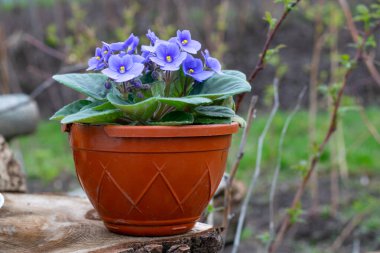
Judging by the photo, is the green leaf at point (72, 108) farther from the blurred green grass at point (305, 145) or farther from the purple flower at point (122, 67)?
the blurred green grass at point (305, 145)

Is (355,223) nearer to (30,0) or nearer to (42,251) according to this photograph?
(42,251)

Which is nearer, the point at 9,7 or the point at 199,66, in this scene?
the point at 199,66

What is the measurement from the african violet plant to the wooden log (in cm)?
274

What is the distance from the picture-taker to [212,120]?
1630 millimetres

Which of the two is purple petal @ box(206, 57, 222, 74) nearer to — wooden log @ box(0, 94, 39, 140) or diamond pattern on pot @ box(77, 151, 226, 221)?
diamond pattern on pot @ box(77, 151, 226, 221)

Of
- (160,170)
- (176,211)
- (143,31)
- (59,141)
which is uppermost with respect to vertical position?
(160,170)

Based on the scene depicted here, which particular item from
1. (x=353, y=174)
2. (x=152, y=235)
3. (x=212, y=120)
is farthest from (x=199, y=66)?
(x=353, y=174)

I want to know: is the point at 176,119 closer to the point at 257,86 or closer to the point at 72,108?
the point at 72,108

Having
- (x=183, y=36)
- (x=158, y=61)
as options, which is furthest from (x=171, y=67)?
(x=183, y=36)

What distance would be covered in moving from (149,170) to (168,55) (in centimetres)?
29

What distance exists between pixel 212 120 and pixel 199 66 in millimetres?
148

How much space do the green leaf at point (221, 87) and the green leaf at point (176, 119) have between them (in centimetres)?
6

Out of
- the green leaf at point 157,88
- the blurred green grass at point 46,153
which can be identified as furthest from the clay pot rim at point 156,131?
the blurred green grass at point 46,153

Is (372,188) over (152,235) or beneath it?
beneath
